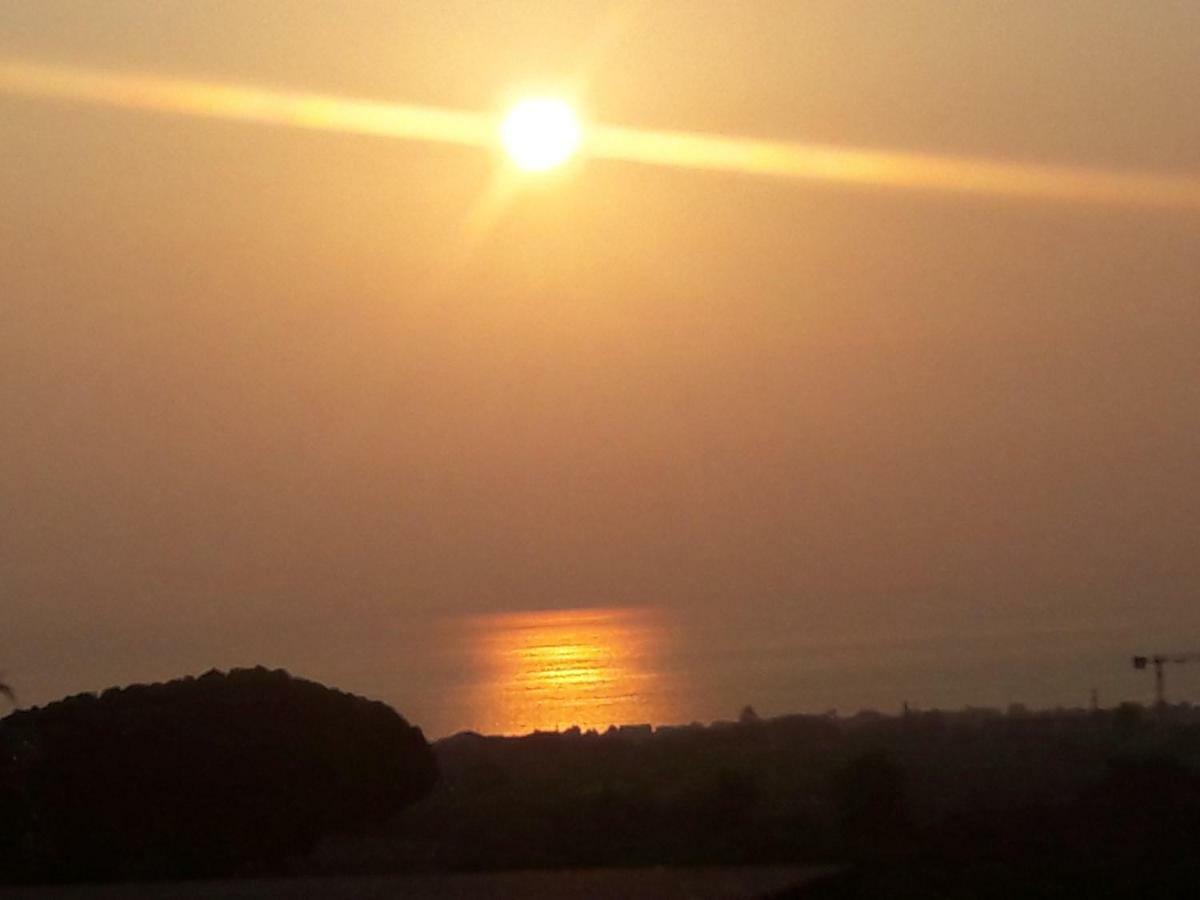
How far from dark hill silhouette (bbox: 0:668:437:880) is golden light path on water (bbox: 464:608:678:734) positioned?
42.9 metres

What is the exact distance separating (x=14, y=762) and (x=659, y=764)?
492 inches

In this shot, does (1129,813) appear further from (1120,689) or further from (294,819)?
(1120,689)

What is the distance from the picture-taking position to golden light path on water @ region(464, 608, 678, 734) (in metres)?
86.2

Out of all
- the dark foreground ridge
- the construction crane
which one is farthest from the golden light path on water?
the dark foreground ridge

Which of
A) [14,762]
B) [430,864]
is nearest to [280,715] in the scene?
[14,762]

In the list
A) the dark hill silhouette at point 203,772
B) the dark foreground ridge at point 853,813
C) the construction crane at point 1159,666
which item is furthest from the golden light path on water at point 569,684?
the dark hill silhouette at point 203,772

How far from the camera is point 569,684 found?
126 meters

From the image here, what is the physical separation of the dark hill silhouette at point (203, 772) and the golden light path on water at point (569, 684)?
42925mm

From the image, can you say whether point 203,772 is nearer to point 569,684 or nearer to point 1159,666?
point 1159,666

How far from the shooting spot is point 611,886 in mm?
15180

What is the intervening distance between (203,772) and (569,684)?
345ft

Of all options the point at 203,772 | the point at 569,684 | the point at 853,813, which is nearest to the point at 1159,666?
the point at 853,813

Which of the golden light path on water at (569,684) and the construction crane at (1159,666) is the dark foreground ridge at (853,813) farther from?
the golden light path on water at (569,684)

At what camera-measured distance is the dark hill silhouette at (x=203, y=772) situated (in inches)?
824
